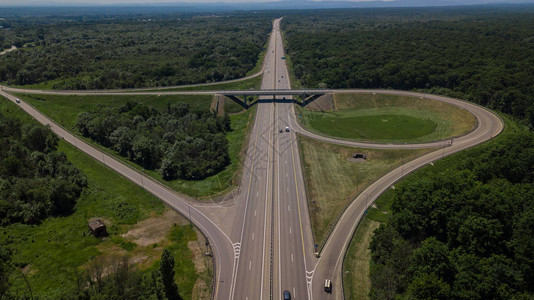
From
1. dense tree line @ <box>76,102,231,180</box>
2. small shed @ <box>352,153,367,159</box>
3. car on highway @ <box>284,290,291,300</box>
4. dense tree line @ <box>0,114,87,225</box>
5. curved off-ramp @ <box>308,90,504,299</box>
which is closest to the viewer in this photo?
car on highway @ <box>284,290,291,300</box>

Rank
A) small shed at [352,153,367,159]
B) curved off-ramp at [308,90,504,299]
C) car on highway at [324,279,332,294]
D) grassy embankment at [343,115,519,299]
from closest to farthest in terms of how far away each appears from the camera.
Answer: car on highway at [324,279,332,294] → grassy embankment at [343,115,519,299] → curved off-ramp at [308,90,504,299] → small shed at [352,153,367,159]

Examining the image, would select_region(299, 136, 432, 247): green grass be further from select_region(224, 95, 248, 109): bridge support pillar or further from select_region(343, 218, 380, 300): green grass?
select_region(224, 95, 248, 109): bridge support pillar

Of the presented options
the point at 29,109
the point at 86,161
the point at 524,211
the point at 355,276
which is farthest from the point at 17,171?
the point at 524,211

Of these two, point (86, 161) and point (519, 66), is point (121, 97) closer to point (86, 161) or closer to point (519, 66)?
point (86, 161)

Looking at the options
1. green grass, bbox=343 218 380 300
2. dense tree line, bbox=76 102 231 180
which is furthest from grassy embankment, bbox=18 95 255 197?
green grass, bbox=343 218 380 300

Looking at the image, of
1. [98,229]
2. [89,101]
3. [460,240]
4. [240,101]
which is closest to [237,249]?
[98,229]

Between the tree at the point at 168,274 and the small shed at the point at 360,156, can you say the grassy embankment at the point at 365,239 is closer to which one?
the small shed at the point at 360,156

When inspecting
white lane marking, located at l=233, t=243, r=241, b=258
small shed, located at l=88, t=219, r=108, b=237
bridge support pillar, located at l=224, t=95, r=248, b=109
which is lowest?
white lane marking, located at l=233, t=243, r=241, b=258
